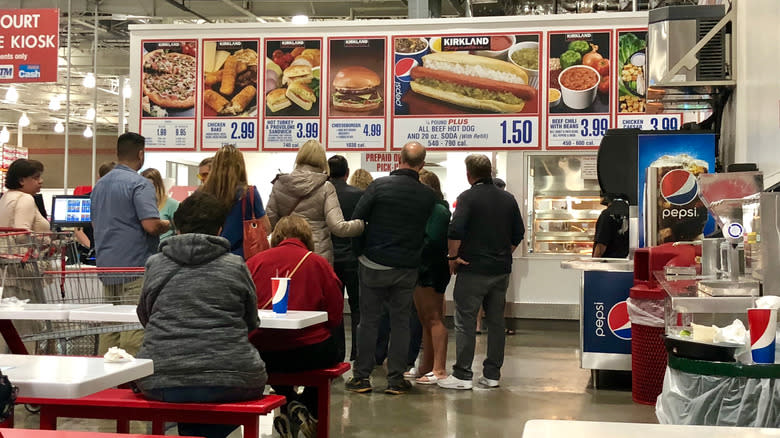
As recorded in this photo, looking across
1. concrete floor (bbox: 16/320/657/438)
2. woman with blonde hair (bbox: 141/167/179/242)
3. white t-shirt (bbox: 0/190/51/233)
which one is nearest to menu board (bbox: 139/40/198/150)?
woman with blonde hair (bbox: 141/167/179/242)

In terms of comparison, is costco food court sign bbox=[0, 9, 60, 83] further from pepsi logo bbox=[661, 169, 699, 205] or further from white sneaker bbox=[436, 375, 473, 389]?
pepsi logo bbox=[661, 169, 699, 205]

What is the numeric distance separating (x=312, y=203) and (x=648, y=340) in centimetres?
231

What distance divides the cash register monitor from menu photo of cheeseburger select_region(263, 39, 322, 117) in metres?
2.26

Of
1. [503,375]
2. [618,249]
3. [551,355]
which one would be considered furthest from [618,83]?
[503,375]

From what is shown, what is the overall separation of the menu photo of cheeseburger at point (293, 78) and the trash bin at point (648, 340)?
4508mm

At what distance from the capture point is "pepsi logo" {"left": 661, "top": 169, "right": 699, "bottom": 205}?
5.38 metres

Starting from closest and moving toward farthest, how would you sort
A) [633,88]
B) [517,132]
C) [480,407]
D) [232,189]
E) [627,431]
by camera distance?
[627,431], [232,189], [480,407], [633,88], [517,132]

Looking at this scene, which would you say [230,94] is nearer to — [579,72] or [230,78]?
[230,78]

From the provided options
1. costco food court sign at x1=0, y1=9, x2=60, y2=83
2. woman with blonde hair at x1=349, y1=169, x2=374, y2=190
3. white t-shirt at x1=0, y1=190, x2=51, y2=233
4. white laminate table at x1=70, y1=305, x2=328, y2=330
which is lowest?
white laminate table at x1=70, y1=305, x2=328, y2=330

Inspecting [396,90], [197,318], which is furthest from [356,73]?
[197,318]

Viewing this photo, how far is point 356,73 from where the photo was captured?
A: 29.5 ft

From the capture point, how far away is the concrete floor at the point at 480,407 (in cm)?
495

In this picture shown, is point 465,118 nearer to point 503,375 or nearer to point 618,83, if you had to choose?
point 618,83

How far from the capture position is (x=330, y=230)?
5.82 m
